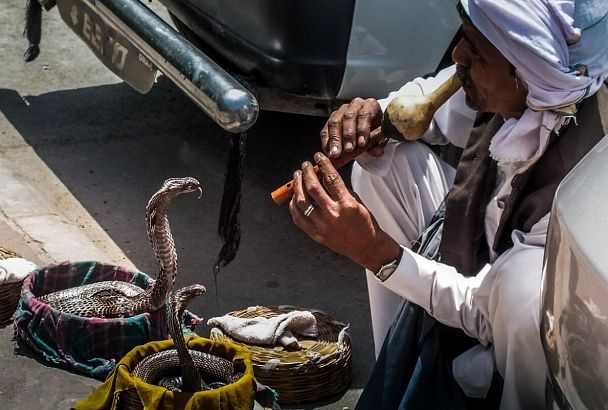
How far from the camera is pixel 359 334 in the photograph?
12.6 feet

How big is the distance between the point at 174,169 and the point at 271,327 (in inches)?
65.7

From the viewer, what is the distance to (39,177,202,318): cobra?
3.28m

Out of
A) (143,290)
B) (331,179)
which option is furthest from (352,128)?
(143,290)

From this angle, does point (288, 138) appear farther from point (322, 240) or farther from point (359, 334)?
point (322, 240)

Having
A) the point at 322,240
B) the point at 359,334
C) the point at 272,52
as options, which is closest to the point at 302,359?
the point at 359,334

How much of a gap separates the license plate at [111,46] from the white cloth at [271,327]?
1.01m

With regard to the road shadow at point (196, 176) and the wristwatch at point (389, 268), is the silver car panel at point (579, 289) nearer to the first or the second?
the wristwatch at point (389, 268)

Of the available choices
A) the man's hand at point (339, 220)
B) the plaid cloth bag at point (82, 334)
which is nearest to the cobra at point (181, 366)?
the plaid cloth bag at point (82, 334)

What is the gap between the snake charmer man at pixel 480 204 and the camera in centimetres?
250

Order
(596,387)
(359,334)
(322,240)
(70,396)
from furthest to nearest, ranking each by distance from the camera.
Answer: (359,334) < (70,396) < (322,240) < (596,387)

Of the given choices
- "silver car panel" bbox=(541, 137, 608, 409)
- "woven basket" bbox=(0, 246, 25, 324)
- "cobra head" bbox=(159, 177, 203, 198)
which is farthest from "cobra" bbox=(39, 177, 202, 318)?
"silver car panel" bbox=(541, 137, 608, 409)

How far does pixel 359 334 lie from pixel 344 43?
102cm

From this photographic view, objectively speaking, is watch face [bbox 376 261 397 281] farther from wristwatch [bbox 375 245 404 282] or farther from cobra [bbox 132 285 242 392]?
cobra [bbox 132 285 242 392]

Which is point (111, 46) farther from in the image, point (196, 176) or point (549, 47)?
point (549, 47)
